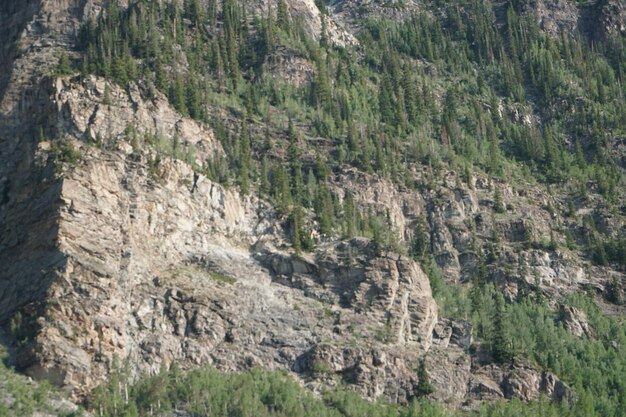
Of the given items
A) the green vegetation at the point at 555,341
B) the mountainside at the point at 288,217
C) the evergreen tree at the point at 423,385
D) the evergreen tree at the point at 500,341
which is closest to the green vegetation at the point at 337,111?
the mountainside at the point at 288,217

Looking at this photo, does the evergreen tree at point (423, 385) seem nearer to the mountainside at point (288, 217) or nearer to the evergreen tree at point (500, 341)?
the mountainside at point (288, 217)

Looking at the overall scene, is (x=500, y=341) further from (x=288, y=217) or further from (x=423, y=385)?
(x=288, y=217)

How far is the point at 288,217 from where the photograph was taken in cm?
13188

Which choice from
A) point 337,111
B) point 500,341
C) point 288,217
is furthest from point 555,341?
point 337,111

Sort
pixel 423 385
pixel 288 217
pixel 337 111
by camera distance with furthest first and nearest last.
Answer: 1. pixel 337 111
2. pixel 288 217
3. pixel 423 385

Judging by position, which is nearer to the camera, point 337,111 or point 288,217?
point 288,217

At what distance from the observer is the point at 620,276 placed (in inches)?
5812

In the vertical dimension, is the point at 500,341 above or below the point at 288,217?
below

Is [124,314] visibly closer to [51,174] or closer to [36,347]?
[36,347]

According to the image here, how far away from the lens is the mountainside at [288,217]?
111 meters

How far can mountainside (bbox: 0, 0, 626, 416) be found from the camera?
11131 centimetres

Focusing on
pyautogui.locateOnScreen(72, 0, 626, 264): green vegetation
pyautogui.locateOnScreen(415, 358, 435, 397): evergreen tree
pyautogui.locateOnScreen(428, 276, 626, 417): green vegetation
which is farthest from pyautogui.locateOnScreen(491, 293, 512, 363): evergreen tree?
pyautogui.locateOnScreen(72, 0, 626, 264): green vegetation

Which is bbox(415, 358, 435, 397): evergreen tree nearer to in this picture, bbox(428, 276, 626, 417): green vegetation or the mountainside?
the mountainside

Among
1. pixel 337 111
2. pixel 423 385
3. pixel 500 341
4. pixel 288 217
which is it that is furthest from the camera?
pixel 337 111
